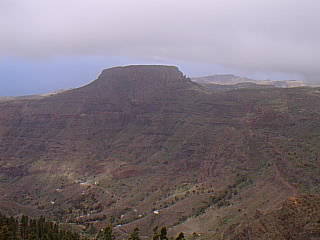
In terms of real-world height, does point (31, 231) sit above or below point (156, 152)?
below

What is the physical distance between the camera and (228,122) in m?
122

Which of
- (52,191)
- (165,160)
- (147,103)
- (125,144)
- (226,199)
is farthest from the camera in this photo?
(147,103)

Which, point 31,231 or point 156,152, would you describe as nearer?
point 31,231

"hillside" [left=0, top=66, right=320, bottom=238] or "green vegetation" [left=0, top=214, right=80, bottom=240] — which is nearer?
"green vegetation" [left=0, top=214, right=80, bottom=240]

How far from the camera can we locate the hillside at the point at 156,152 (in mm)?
85438

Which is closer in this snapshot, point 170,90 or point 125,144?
point 125,144

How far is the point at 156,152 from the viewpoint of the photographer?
5044 inches

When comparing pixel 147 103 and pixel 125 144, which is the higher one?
pixel 147 103

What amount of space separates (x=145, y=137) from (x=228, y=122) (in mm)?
29348

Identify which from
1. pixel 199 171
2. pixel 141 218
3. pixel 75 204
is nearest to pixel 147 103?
pixel 199 171

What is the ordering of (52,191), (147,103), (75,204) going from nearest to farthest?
(75,204) < (52,191) < (147,103)

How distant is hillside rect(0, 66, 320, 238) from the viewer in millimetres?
85438

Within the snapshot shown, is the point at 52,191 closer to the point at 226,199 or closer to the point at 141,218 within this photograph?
the point at 141,218

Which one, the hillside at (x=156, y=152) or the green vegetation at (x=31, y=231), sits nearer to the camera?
the green vegetation at (x=31, y=231)
